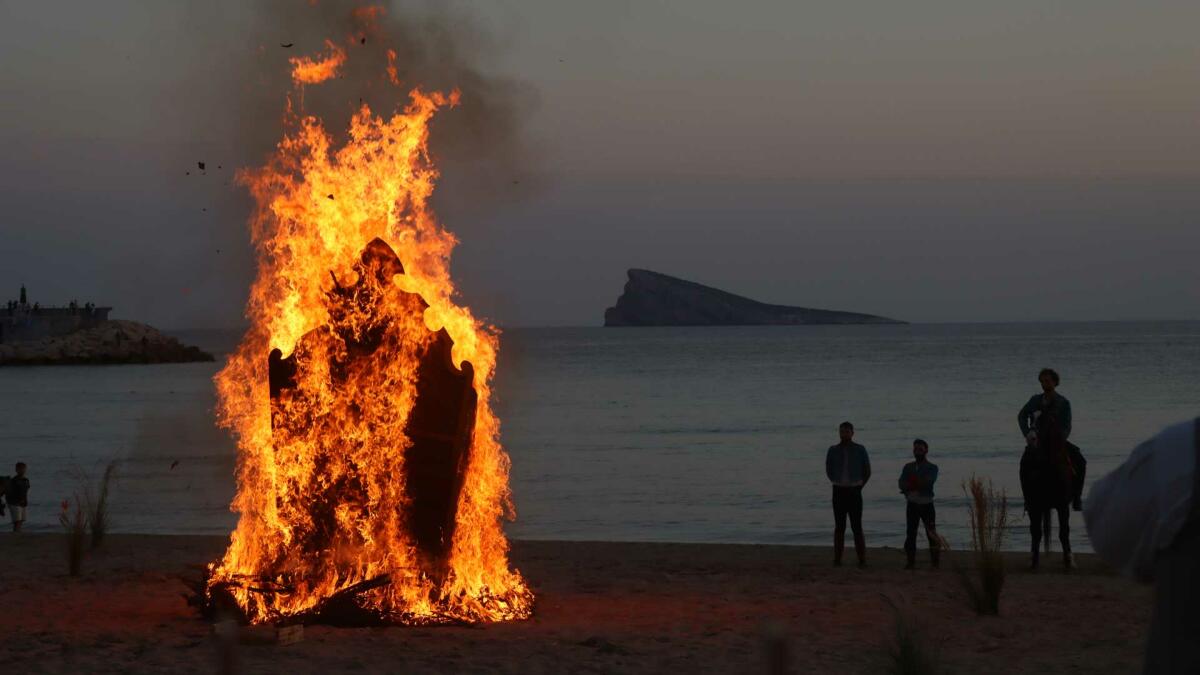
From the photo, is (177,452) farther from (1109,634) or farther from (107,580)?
(1109,634)

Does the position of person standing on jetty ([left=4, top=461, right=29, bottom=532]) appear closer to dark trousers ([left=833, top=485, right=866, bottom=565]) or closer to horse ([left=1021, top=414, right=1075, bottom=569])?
dark trousers ([left=833, top=485, right=866, bottom=565])

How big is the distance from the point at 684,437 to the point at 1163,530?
45.5 metres

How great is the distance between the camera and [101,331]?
5497 inches

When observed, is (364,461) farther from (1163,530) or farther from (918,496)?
(1163,530)

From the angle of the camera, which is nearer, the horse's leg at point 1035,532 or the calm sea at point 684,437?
the horse's leg at point 1035,532

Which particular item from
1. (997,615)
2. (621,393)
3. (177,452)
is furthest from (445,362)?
(621,393)

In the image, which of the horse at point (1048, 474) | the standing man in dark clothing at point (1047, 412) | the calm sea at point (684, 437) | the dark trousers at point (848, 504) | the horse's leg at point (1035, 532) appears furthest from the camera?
the calm sea at point (684, 437)

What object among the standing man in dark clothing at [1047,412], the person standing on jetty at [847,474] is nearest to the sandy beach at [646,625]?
the person standing on jetty at [847,474]

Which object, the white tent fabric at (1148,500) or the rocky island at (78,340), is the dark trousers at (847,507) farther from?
the rocky island at (78,340)

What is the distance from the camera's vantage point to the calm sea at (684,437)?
2673 cm

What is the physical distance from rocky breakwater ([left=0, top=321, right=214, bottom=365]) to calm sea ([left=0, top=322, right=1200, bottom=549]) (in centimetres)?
2358

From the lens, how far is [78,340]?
135 m

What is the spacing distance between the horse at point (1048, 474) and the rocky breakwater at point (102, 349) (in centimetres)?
12910

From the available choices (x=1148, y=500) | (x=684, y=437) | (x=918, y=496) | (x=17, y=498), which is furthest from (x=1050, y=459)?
(x=684, y=437)
